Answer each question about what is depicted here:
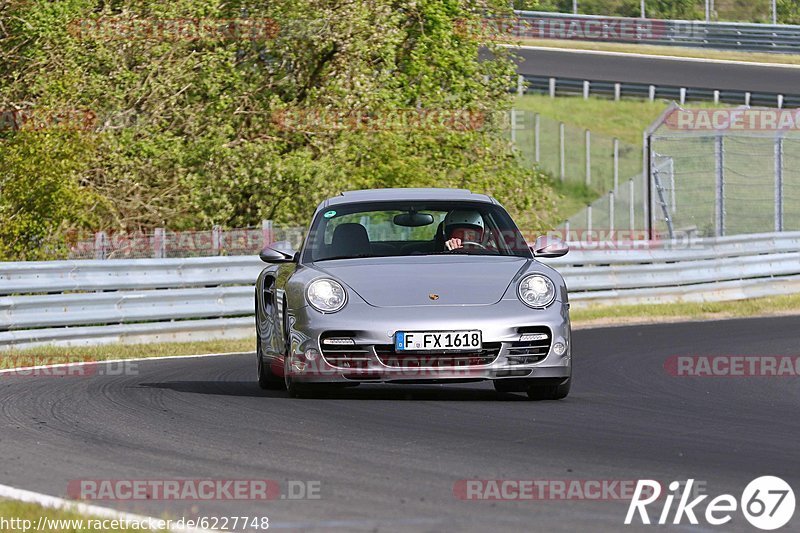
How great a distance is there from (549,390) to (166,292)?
8291 millimetres

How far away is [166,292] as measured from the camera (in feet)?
55.5

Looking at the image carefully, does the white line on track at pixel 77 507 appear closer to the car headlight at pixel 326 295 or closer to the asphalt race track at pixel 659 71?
the car headlight at pixel 326 295

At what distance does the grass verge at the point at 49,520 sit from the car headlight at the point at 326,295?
3.66 meters

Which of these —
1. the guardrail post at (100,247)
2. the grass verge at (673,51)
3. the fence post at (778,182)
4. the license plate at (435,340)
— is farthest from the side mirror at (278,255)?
the grass verge at (673,51)

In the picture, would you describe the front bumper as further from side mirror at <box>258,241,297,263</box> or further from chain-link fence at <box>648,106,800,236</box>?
chain-link fence at <box>648,106,800,236</box>

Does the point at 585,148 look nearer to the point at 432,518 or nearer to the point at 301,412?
the point at 301,412

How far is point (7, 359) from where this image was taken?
14.2m

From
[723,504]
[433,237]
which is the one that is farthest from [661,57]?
[723,504]

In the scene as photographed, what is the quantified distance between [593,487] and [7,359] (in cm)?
944

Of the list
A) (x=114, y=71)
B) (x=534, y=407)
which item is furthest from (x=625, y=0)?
(x=534, y=407)

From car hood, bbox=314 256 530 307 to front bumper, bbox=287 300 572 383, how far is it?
A: 72 millimetres

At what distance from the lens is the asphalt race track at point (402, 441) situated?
554 cm

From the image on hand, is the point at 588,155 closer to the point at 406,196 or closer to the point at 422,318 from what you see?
the point at 406,196

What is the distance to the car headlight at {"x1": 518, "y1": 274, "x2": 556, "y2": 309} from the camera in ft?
30.0
